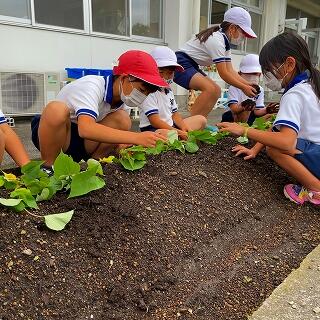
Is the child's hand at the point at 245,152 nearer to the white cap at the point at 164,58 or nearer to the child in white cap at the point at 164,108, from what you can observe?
the child in white cap at the point at 164,108

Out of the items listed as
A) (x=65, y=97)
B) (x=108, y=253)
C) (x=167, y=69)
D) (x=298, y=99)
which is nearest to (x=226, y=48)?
(x=167, y=69)

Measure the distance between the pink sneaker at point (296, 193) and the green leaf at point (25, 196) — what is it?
5.12 feet

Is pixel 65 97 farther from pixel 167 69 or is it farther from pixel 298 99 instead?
pixel 298 99

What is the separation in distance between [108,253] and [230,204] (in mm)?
856

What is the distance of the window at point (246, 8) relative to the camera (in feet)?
29.7

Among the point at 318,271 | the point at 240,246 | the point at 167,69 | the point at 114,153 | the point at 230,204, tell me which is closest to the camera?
the point at 318,271

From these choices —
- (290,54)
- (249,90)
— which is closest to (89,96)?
(290,54)

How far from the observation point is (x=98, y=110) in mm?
2383

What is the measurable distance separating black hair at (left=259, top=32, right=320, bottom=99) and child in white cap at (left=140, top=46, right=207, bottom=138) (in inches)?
30.5

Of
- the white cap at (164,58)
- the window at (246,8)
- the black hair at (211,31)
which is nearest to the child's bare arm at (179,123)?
the white cap at (164,58)

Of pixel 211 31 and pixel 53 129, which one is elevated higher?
pixel 211 31

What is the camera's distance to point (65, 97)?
239cm

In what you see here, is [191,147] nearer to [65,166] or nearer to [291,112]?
[291,112]

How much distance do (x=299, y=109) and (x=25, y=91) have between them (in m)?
4.02
